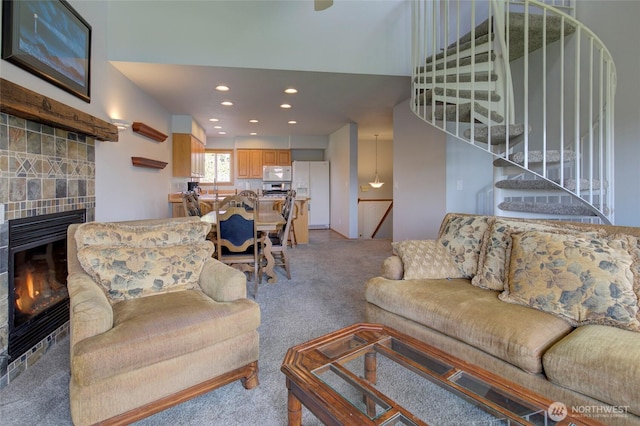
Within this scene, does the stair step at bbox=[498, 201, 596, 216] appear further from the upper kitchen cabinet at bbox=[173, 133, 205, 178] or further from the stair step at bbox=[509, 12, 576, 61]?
the upper kitchen cabinet at bbox=[173, 133, 205, 178]

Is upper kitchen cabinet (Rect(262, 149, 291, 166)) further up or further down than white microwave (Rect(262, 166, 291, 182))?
further up

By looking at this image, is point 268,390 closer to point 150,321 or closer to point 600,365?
point 150,321

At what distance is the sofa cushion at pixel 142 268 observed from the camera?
1.72 meters

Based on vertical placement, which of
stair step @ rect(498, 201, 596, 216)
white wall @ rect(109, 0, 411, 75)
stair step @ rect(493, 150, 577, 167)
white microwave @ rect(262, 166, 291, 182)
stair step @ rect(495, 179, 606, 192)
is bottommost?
stair step @ rect(498, 201, 596, 216)

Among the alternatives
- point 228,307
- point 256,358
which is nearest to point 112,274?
point 228,307

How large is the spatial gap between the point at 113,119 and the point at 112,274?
2.21 meters

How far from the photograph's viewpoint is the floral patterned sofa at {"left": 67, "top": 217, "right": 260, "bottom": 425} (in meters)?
1.30

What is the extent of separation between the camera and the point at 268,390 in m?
→ 1.67

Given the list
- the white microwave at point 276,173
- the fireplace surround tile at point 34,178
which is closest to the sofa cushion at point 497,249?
the fireplace surround tile at point 34,178

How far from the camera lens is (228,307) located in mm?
1643

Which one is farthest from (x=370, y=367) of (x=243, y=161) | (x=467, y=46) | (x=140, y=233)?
(x=243, y=161)

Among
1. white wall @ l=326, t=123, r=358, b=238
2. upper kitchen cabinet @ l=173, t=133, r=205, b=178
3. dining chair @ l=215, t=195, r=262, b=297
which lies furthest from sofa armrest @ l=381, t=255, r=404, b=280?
upper kitchen cabinet @ l=173, t=133, r=205, b=178

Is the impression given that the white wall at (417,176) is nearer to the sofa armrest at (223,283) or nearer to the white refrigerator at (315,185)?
the white refrigerator at (315,185)

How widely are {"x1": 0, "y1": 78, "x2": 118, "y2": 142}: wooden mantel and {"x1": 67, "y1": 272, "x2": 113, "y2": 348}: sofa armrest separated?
1.02 meters
